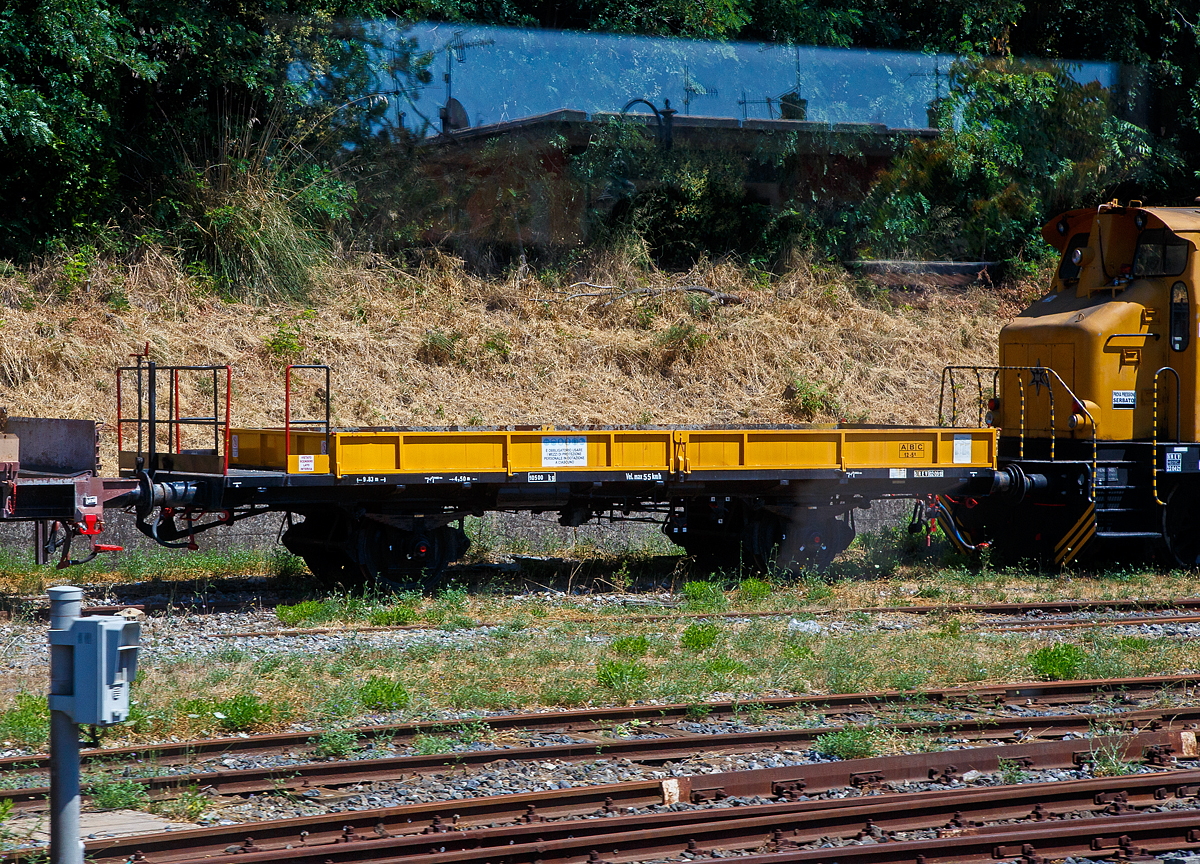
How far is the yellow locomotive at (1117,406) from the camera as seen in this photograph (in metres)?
13.2

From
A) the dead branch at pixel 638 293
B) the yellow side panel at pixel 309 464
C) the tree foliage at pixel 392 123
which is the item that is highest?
the tree foliage at pixel 392 123

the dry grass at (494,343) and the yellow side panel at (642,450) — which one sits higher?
the dry grass at (494,343)

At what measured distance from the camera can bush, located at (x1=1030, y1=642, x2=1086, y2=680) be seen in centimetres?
848

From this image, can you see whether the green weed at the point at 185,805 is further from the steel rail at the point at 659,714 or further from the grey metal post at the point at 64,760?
the grey metal post at the point at 64,760

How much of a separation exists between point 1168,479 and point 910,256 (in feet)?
44.4

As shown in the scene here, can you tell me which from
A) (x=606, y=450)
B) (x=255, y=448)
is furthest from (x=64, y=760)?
(x=606, y=450)

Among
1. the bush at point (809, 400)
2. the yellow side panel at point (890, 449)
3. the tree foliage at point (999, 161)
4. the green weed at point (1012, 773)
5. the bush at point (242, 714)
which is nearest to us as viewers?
the green weed at point (1012, 773)

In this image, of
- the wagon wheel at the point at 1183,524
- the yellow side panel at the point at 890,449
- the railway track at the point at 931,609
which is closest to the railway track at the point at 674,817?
the railway track at the point at 931,609

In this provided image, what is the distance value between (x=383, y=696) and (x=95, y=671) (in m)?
3.46

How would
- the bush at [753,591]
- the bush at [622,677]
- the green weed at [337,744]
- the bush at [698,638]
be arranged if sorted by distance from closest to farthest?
the green weed at [337,744] → the bush at [622,677] → the bush at [698,638] → the bush at [753,591]

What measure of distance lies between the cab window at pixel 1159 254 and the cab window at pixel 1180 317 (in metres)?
0.20

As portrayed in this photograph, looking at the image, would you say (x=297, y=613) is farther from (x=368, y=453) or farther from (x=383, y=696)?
(x=383, y=696)

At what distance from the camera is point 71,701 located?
4043 mm

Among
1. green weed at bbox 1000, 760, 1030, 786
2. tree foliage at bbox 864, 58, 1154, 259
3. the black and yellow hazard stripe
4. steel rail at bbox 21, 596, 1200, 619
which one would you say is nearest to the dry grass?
tree foliage at bbox 864, 58, 1154, 259
